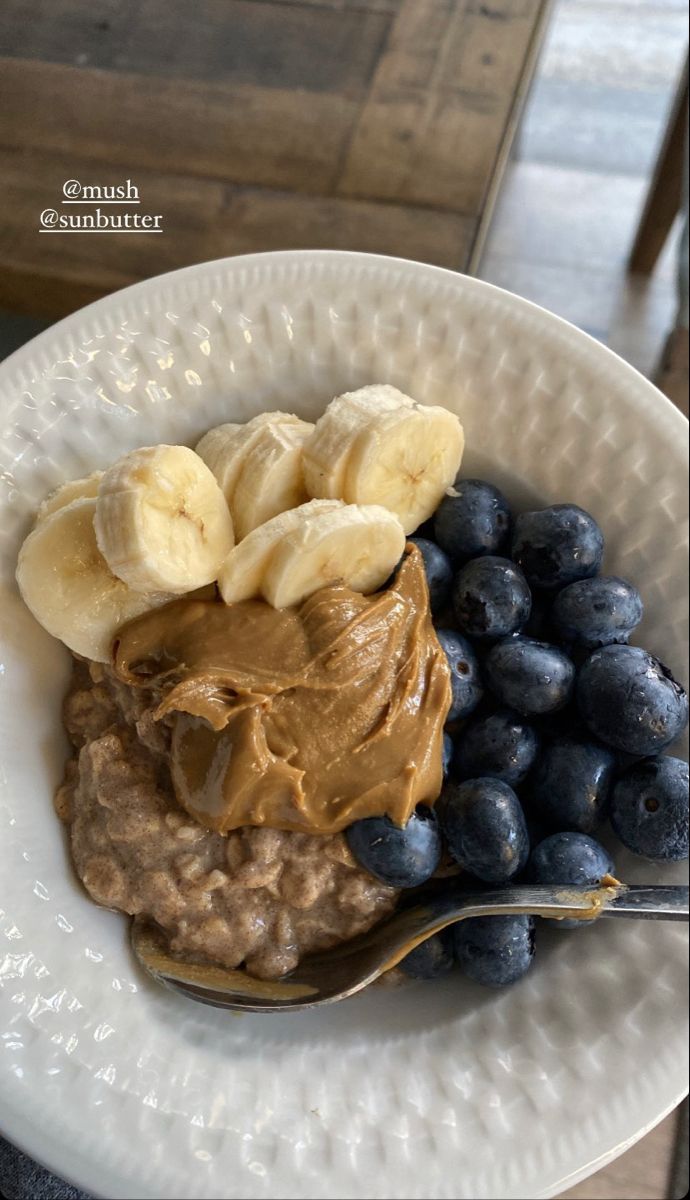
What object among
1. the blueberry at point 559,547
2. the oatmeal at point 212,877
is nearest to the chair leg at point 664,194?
the blueberry at point 559,547

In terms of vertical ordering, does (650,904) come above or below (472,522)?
below

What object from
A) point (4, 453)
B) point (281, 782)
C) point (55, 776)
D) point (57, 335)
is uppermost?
point (57, 335)

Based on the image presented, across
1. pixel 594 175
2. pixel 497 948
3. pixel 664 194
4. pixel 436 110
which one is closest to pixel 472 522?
pixel 497 948

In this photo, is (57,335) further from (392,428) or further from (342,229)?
(342,229)

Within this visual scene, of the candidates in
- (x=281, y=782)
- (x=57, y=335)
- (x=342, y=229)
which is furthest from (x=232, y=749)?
(x=342, y=229)

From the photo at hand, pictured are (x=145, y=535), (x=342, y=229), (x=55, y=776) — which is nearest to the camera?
(x=145, y=535)

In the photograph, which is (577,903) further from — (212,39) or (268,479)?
(212,39)
